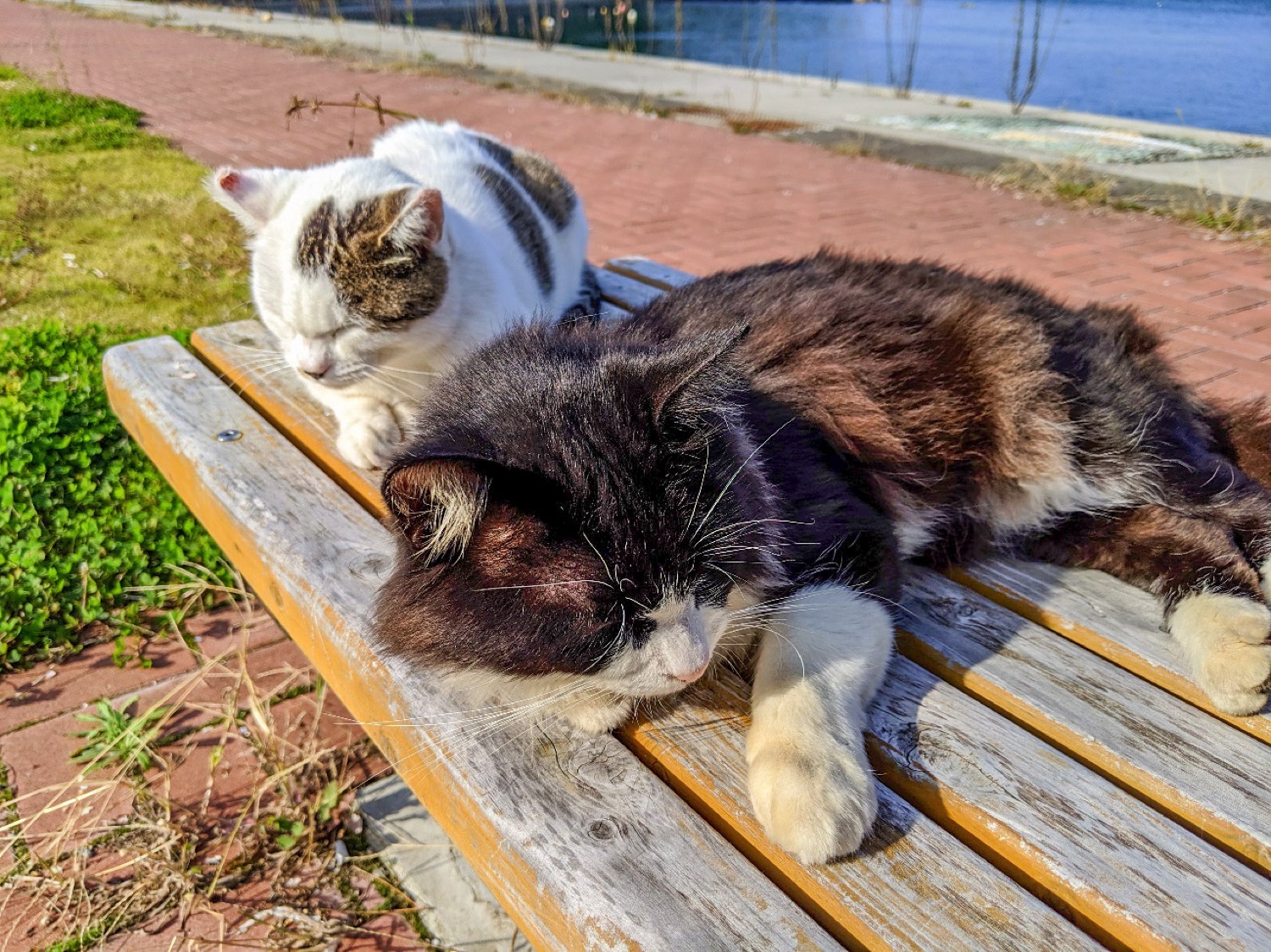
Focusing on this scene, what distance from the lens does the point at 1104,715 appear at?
1.48 metres

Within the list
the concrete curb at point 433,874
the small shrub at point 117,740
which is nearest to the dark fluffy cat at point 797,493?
the concrete curb at point 433,874

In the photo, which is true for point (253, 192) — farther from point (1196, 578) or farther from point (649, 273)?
point (1196, 578)

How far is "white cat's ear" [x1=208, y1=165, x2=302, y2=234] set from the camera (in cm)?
240

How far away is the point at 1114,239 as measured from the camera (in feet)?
16.8

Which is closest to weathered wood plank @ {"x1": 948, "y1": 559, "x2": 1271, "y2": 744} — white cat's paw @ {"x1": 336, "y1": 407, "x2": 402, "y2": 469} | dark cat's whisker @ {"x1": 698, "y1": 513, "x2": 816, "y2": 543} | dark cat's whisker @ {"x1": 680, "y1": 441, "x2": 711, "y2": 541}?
dark cat's whisker @ {"x1": 698, "y1": 513, "x2": 816, "y2": 543}

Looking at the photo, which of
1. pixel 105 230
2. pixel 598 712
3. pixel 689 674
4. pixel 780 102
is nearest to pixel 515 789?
pixel 598 712

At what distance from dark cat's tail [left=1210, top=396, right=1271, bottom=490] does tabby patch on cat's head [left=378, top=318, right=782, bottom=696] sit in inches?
58.6

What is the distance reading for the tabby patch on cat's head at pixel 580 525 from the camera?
1271 mm

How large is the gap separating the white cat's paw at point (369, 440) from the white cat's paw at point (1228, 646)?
1.80 meters

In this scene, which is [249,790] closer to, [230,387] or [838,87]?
[230,387]

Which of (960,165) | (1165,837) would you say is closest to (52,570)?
(1165,837)

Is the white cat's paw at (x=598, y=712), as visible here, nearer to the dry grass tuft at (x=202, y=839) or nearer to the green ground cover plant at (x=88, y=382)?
the dry grass tuft at (x=202, y=839)

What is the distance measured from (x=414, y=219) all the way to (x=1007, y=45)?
524 inches

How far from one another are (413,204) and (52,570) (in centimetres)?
169
